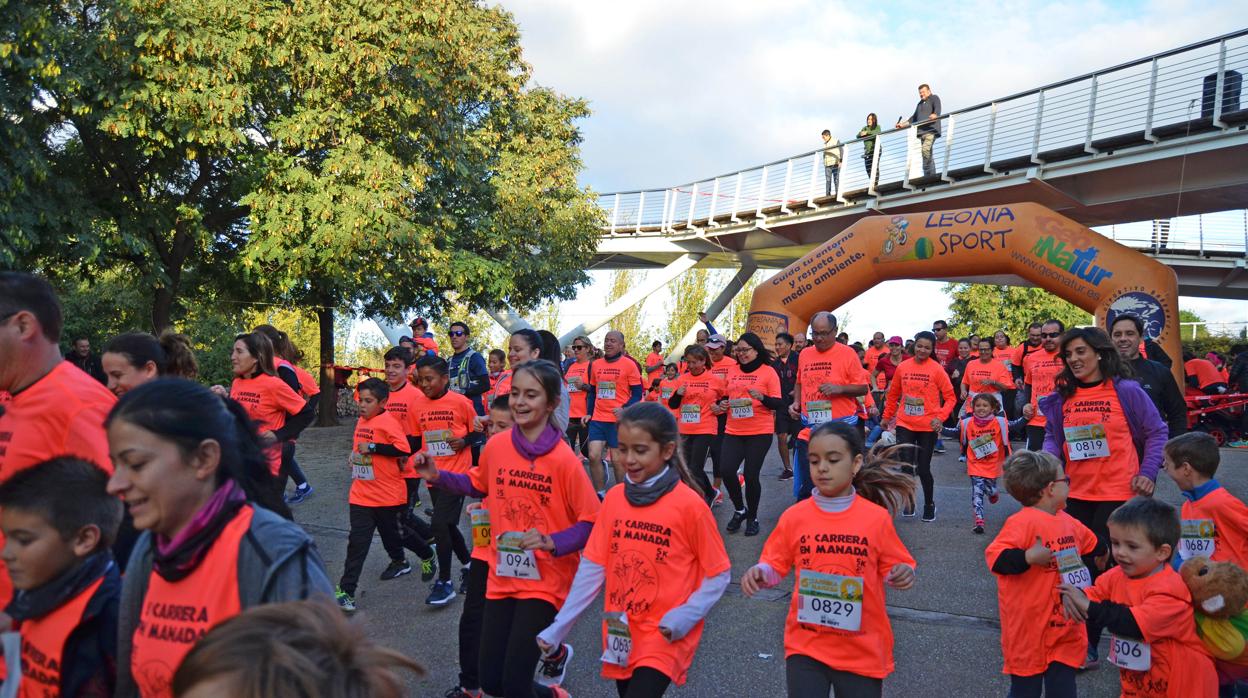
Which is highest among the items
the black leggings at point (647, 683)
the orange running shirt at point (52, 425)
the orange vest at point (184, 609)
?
the orange running shirt at point (52, 425)

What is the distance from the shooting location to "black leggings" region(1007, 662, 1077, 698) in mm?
4027

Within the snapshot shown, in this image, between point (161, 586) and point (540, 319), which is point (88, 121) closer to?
point (161, 586)

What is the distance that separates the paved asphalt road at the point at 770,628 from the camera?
5375mm

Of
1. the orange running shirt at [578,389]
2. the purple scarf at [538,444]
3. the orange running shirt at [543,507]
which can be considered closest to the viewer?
the orange running shirt at [543,507]

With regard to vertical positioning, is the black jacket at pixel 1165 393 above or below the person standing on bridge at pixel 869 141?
below

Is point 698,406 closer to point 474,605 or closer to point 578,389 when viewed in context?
point 578,389

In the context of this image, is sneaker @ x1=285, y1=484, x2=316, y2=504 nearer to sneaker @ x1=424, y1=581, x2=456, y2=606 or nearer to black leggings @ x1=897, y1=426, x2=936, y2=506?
sneaker @ x1=424, y1=581, x2=456, y2=606

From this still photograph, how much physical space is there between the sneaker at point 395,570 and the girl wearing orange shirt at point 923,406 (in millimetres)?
5434

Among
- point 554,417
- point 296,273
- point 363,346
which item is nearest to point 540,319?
point 363,346

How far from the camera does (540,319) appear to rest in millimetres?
43688

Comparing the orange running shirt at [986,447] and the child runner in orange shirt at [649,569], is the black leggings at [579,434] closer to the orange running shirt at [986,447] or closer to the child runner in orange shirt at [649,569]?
the orange running shirt at [986,447]

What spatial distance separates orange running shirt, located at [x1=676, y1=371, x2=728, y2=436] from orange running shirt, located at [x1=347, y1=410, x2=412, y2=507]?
399 centimetres

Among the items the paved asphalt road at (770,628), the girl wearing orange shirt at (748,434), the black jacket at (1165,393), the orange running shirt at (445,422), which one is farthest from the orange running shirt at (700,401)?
the black jacket at (1165,393)

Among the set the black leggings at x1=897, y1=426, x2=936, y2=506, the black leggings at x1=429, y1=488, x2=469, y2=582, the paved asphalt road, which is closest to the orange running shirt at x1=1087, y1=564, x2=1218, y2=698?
the paved asphalt road
